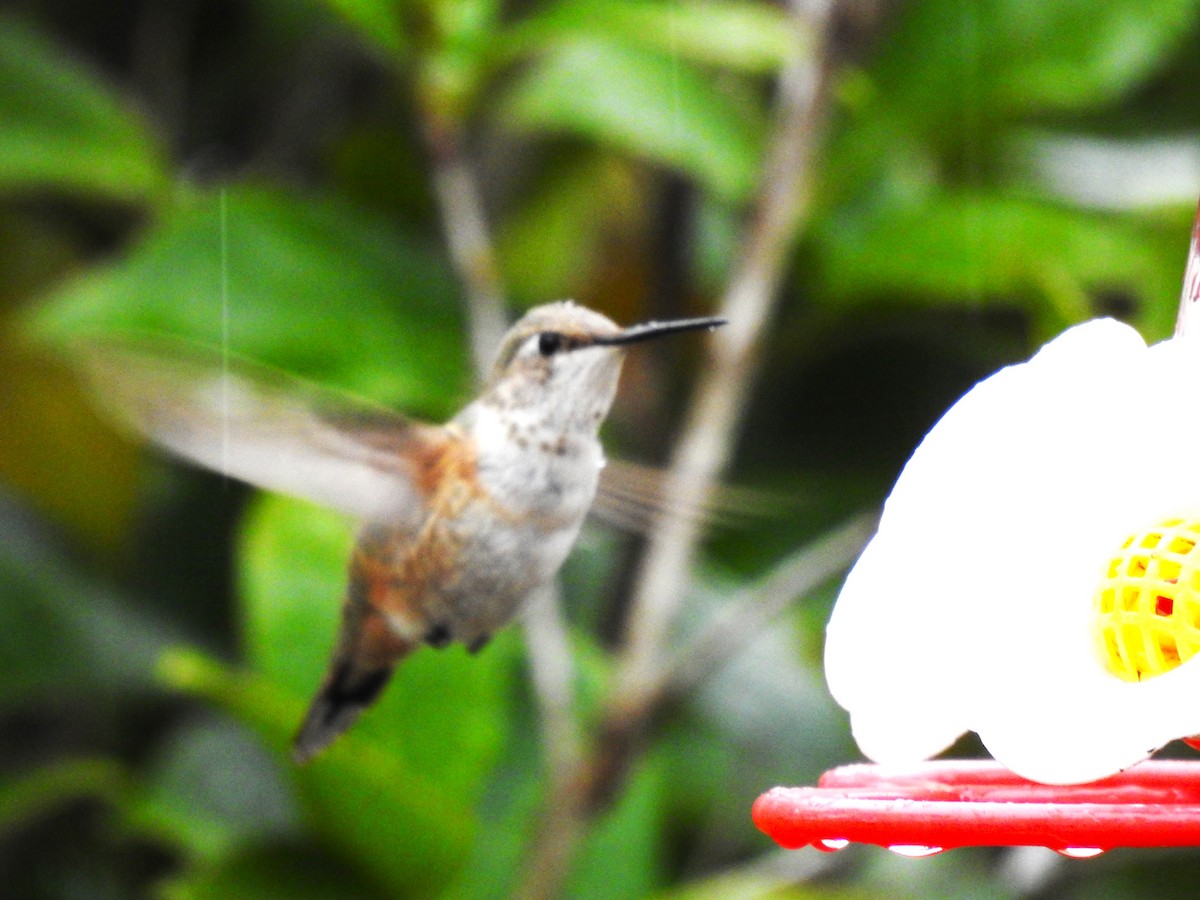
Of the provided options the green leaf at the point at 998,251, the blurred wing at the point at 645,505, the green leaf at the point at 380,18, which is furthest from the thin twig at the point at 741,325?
the blurred wing at the point at 645,505

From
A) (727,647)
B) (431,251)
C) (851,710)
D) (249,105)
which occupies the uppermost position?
(249,105)

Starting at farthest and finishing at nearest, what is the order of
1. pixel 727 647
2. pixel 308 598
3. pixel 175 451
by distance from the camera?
pixel 727 647 < pixel 308 598 < pixel 175 451

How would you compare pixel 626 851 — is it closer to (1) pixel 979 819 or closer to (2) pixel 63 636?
(2) pixel 63 636

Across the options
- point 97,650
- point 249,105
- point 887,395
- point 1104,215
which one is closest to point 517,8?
point 249,105

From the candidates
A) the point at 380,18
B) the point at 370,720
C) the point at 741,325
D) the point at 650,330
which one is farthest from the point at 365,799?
the point at 650,330

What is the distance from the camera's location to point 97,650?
6.14 ft

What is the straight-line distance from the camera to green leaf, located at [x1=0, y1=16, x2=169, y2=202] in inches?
69.8

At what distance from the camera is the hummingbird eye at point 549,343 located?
2.29ft

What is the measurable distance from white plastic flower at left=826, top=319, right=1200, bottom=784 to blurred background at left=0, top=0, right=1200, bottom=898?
0.41 metres

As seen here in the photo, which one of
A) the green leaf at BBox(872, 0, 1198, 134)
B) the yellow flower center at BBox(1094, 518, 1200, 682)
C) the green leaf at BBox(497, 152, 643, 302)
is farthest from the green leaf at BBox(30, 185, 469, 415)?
the yellow flower center at BBox(1094, 518, 1200, 682)

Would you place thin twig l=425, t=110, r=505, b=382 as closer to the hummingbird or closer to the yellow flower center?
the hummingbird

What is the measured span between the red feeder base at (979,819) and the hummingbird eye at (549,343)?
23 cm

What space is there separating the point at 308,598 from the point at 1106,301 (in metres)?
1.60

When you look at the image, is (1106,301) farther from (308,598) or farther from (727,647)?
(308,598)
